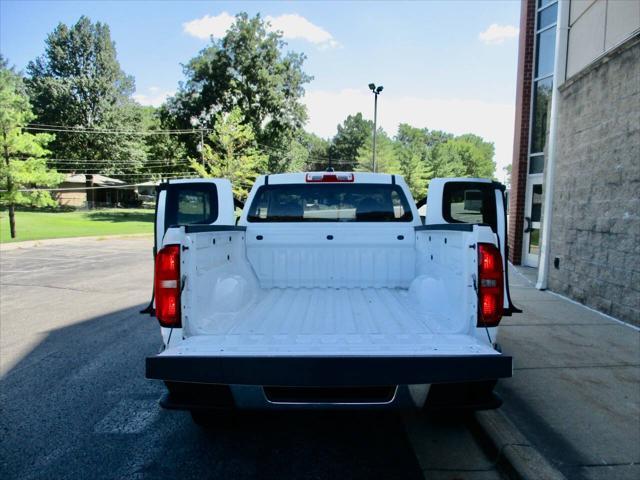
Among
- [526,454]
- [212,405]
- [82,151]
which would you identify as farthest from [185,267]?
[82,151]

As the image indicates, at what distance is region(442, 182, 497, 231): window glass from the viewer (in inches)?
183

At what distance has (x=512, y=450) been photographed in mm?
3025

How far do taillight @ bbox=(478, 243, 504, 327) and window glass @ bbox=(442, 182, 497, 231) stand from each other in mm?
1929

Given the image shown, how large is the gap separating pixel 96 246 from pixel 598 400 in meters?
19.1

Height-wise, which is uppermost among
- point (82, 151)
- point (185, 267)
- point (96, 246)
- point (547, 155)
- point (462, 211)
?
point (82, 151)

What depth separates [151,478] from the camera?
291 centimetres

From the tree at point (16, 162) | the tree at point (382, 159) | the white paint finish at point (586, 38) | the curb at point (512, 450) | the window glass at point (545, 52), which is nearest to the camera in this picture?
the curb at point (512, 450)

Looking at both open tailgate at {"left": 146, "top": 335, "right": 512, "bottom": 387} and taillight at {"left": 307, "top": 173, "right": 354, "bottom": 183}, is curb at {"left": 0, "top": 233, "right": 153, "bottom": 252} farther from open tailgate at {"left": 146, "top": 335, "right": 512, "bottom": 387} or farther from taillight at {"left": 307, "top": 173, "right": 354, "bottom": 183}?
open tailgate at {"left": 146, "top": 335, "right": 512, "bottom": 387}

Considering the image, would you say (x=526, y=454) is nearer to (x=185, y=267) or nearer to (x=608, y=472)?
(x=608, y=472)

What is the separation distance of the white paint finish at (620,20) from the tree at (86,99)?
1936 inches

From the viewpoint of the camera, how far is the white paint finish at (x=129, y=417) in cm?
356

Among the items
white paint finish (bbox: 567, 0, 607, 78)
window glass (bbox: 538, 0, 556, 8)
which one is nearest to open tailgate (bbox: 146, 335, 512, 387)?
white paint finish (bbox: 567, 0, 607, 78)

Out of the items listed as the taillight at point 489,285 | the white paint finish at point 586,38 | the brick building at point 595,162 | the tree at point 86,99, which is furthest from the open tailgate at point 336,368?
the tree at point 86,99

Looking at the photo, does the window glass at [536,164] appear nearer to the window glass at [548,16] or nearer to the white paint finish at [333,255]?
the window glass at [548,16]
